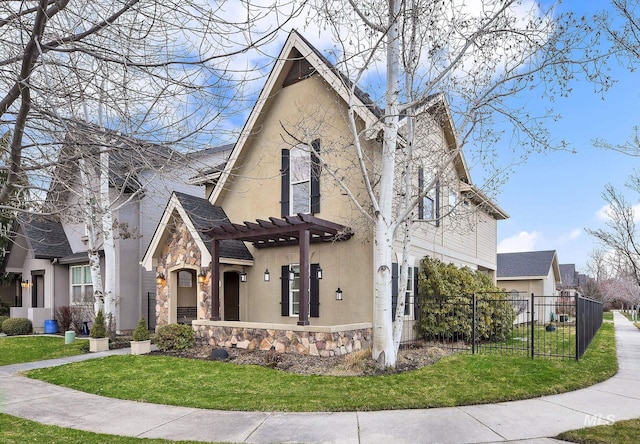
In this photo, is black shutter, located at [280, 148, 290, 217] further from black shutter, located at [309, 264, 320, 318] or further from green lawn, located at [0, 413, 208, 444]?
green lawn, located at [0, 413, 208, 444]

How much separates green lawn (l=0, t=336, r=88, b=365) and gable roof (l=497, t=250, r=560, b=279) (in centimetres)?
2764

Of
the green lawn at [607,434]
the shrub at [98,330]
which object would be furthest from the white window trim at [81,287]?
the green lawn at [607,434]

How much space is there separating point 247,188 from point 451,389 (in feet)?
31.9

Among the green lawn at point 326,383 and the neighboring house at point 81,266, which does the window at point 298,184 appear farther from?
the green lawn at point 326,383

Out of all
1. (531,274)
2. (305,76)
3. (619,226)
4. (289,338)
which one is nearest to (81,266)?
(289,338)

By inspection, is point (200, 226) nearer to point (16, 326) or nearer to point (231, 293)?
point (231, 293)

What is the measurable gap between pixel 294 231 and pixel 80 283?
13.1m

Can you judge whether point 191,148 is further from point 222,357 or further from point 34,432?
point 222,357

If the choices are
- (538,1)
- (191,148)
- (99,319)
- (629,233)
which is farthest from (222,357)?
(629,233)

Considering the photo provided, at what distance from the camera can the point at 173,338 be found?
41.9ft

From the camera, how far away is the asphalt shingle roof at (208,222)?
46.0ft

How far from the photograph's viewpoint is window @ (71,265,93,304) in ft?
64.1

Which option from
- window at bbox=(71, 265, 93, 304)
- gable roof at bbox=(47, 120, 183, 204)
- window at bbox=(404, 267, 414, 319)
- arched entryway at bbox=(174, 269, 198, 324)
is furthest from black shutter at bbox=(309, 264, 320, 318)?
window at bbox=(71, 265, 93, 304)

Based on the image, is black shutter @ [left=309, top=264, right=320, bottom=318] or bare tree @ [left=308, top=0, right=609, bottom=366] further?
black shutter @ [left=309, top=264, right=320, bottom=318]
